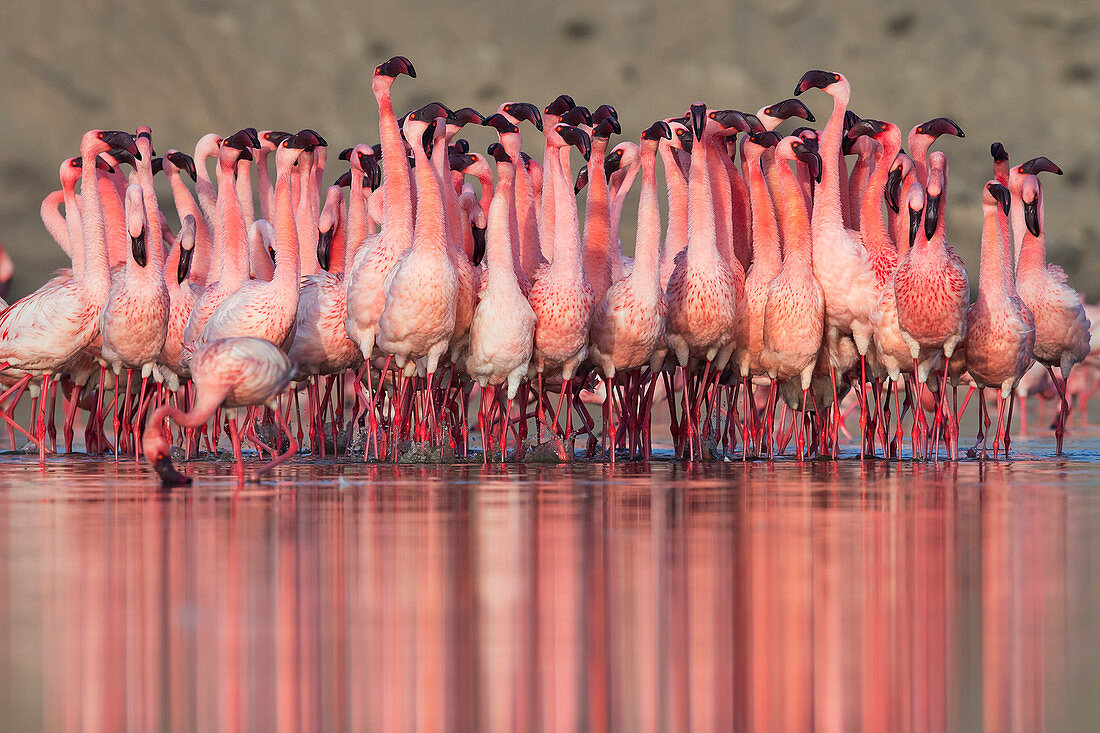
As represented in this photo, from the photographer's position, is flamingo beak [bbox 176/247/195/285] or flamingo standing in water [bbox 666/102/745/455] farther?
flamingo beak [bbox 176/247/195/285]

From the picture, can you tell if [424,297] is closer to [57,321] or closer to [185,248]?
[185,248]

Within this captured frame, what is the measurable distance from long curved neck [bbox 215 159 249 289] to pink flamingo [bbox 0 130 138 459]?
100 cm

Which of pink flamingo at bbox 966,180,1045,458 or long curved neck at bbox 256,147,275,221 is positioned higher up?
long curved neck at bbox 256,147,275,221

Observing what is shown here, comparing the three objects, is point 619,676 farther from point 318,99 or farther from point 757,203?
point 318,99

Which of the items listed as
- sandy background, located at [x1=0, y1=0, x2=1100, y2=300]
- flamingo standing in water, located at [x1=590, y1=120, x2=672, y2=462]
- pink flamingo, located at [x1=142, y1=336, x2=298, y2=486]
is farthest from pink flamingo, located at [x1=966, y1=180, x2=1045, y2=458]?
sandy background, located at [x1=0, y1=0, x2=1100, y2=300]

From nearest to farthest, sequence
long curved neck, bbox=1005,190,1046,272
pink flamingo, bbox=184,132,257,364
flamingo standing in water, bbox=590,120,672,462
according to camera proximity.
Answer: flamingo standing in water, bbox=590,120,672,462 → pink flamingo, bbox=184,132,257,364 → long curved neck, bbox=1005,190,1046,272

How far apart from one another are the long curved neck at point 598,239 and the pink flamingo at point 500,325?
53.5 inches

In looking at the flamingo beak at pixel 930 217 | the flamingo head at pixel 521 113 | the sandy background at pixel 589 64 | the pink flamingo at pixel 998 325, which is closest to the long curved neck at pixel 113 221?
the flamingo head at pixel 521 113

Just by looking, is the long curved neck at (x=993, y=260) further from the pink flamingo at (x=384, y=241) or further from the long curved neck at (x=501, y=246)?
the pink flamingo at (x=384, y=241)

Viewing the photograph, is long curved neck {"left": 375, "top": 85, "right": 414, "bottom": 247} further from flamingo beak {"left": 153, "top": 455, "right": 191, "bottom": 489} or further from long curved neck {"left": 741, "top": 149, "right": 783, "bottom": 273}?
flamingo beak {"left": 153, "top": 455, "right": 191, "bottom": 489}

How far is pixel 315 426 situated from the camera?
15.2m

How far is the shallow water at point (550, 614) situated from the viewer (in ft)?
14.0

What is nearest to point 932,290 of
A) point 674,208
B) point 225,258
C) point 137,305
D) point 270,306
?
point 674,208

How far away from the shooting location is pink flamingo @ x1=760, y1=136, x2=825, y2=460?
1346cm
